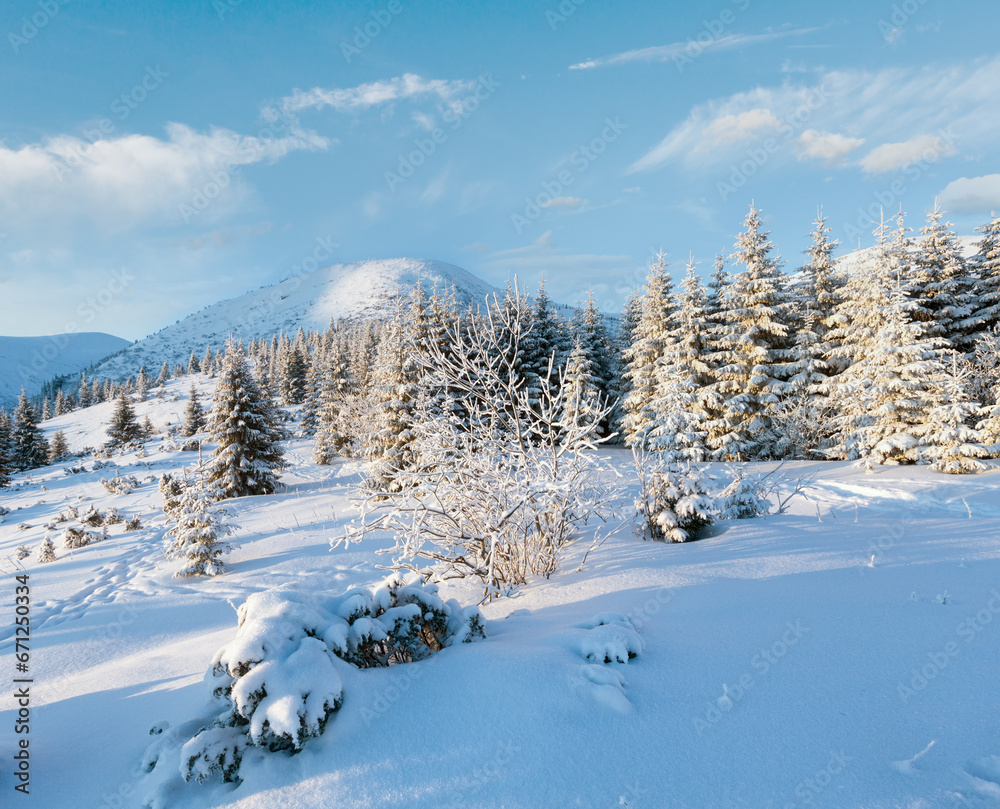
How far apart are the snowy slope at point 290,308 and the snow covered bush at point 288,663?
123585 mm

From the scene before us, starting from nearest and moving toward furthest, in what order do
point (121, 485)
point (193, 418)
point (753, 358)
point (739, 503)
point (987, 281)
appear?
point (739, 503) < point (987, 281) < point (753, 358) < point (121, 485) < point (193, 418)

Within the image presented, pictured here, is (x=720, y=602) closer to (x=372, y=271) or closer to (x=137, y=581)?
(x=137, y=581)

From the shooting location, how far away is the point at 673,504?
663 centimetres

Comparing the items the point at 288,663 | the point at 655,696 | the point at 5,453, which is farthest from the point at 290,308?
the point at 655,696

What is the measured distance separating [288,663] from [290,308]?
180 meters

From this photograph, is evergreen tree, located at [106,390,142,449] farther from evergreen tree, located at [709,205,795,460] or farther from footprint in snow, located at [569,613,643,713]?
footprint in snow, located at [569,613,643,713]

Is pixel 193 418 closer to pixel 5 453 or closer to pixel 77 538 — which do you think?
pixel 5 453

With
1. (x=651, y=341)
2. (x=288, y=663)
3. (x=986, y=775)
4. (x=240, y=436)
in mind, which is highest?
(x=651, y=341)

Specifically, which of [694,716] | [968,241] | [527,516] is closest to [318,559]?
[527,516]

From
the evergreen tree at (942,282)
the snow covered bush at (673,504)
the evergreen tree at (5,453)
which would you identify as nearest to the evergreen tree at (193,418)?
the evergreen tree at (5,453)

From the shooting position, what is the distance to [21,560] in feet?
36.9

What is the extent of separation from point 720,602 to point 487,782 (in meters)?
2.53

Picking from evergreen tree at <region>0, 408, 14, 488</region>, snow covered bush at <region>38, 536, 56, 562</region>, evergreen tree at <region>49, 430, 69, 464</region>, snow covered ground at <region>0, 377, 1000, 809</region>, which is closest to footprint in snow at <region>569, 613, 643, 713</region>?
snow covered ground at <region>0, 377, 1000, 809</region>

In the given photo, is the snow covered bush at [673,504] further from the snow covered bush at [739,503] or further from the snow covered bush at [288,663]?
the snow covered bush at [288,663]
